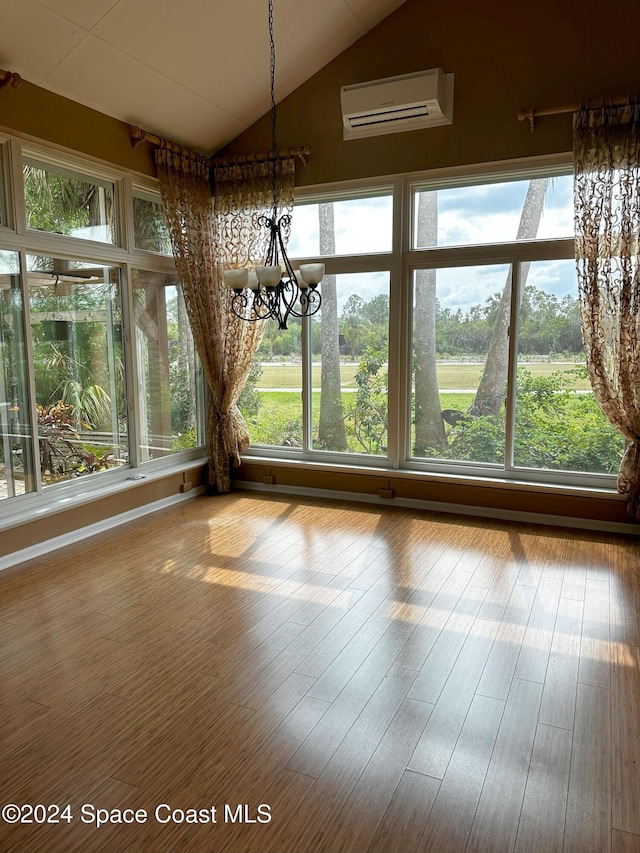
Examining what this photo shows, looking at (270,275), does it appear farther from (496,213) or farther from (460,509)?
(460,509)

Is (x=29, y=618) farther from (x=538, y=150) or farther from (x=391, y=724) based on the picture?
(x=538, y=150)

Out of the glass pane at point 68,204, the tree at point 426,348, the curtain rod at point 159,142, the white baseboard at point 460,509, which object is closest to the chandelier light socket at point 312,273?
the tree at point 426,348

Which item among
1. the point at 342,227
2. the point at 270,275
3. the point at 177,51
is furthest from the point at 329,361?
the point at 177,51

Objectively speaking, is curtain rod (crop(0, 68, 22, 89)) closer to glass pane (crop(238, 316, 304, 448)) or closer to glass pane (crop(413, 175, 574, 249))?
glass pane (crop(238, 316, 304, 448))

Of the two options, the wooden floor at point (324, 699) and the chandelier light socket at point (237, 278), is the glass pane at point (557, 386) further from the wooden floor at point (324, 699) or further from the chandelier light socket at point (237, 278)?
the chandelier light socket at point (237, 278)

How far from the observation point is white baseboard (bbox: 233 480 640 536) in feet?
14.8

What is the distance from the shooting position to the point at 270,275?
3.29 meters

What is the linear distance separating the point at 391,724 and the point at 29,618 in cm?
203

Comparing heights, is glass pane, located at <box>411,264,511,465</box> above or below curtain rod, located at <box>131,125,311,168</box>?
below

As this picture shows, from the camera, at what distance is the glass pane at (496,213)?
4516 millimetres

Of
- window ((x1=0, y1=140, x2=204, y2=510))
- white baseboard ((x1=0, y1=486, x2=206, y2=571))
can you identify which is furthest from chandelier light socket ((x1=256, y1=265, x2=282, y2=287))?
white baseboard ((x1=0, y1=486, x2=206, y2=571))

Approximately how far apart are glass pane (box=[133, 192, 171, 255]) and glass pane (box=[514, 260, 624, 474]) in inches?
121

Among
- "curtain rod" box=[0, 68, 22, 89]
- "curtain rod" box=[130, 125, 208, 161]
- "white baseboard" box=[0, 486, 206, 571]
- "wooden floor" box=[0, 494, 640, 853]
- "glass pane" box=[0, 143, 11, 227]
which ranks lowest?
"wooden floor" box=[0, 494, 640, 853]

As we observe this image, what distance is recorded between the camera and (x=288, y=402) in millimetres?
5719
